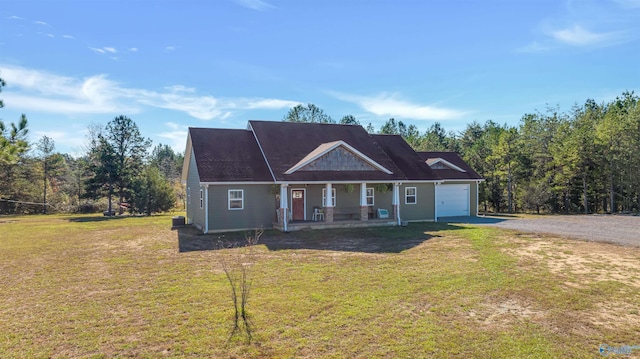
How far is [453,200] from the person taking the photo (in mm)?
25031

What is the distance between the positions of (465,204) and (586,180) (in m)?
13.0

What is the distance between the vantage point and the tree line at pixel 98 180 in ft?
106

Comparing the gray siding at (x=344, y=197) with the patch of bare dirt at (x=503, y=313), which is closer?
the patch of bare dirt at (x=503, y=313)

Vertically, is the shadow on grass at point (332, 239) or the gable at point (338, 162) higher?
the gable at point (338, 162)

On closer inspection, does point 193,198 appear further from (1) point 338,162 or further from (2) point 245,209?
(1) point 338,162

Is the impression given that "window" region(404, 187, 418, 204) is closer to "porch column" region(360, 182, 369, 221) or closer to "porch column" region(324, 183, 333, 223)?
"porch column" region(360, 182, 369, 221)

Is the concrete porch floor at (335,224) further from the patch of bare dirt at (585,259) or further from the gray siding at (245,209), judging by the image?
the patch of bare dirt at (585,259)

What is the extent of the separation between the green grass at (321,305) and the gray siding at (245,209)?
17.4 feet

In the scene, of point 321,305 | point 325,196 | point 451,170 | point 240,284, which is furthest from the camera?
point 451,170

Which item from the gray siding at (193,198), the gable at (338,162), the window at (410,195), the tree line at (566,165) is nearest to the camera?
the gable at (338,162)

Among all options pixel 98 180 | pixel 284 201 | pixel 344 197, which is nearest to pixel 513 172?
pixel 344 197

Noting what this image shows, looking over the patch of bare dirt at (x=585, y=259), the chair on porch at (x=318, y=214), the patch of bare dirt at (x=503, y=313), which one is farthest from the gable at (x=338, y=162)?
the patch of bare dirt at (x=503, y=313)

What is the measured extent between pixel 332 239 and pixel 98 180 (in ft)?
85.2

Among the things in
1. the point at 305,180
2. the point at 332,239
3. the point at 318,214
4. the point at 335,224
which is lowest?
the point at 332,239
